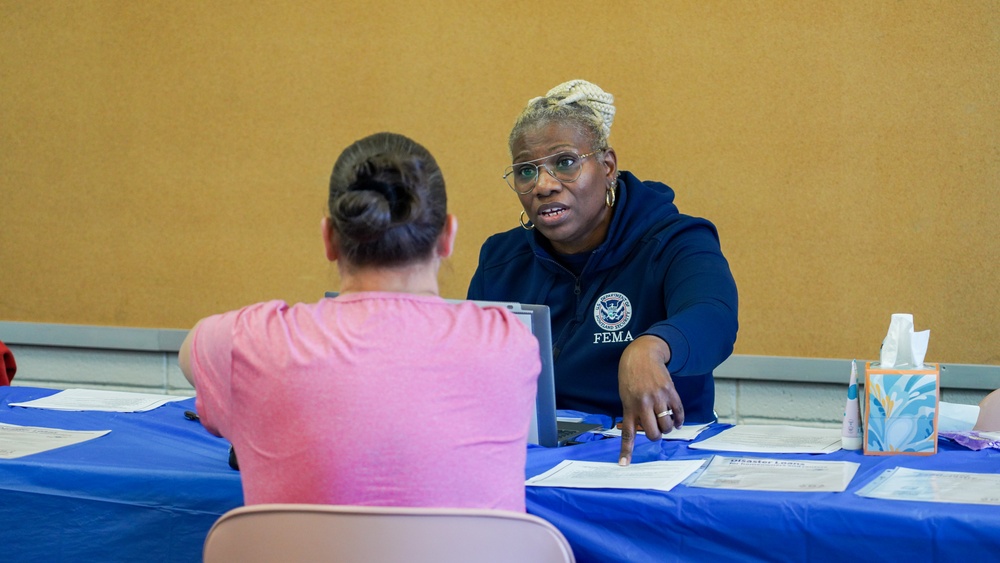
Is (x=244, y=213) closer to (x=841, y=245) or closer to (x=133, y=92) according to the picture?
(x=133, y=92)

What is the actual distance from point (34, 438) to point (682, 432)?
3.90 feet

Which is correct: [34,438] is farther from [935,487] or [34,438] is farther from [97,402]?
[935,487]

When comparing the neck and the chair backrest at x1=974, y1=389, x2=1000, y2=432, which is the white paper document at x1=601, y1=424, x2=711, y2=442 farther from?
the neck

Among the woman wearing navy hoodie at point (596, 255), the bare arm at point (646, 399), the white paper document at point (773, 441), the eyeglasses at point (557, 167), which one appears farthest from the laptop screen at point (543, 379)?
the eyeglasses at point (557, 167)

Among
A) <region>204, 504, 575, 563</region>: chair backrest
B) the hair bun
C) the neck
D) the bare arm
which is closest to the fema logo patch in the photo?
the hair bun

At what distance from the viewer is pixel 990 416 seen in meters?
1.86

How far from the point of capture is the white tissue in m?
1.52

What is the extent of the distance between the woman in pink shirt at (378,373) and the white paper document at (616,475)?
0.25 meters

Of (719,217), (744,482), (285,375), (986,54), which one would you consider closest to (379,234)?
(285,375)

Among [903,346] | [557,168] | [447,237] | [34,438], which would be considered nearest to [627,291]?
[557,168]

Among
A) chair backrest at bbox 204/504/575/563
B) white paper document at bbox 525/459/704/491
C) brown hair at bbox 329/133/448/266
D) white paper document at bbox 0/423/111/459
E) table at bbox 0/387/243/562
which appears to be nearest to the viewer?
chair backrest at bbox 204/504/575/563

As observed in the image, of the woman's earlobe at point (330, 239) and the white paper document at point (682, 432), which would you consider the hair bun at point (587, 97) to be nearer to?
the white paper document at point (682, 432)

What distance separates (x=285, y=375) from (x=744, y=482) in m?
0.68

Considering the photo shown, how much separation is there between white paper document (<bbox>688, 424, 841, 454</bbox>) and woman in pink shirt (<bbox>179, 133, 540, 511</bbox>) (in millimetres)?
583
